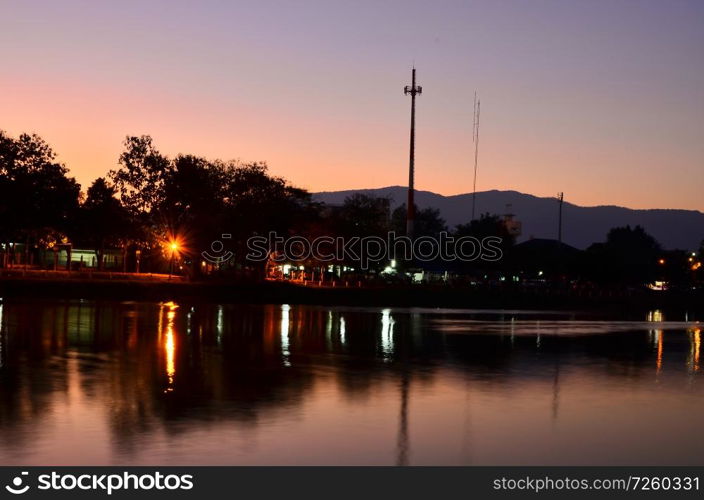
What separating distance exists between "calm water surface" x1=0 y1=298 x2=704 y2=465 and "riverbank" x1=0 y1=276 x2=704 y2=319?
109 ft

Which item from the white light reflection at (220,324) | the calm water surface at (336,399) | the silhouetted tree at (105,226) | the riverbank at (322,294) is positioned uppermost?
the silhouetted tree at (105,226)

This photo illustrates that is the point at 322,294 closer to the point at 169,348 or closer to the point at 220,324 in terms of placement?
the point at 220,324

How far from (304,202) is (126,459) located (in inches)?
3762

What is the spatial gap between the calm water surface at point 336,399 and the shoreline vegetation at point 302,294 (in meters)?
33.2

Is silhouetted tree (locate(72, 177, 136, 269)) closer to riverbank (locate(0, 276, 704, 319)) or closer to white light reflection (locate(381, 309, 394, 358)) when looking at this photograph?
riverbank (locate(0, 276, 704, 319))

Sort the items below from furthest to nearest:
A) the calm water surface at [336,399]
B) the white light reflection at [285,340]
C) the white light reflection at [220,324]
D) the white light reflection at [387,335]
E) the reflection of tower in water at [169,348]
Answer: the white light reflection at [220,324]
the white light reflection at [387,335]
the white light reflection at [285,340]
the reflection of tower in water at [169,348]
the calm water surface at [336,399]

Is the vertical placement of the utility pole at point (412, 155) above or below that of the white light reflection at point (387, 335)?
above

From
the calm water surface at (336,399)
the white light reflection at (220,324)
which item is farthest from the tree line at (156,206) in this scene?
the calm water surface at (336,399)

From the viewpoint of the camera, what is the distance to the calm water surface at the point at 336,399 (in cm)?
1430

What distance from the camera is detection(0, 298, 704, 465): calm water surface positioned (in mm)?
14297

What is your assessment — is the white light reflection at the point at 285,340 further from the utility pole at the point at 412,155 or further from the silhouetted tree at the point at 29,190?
the utility pole at the point at 412,155

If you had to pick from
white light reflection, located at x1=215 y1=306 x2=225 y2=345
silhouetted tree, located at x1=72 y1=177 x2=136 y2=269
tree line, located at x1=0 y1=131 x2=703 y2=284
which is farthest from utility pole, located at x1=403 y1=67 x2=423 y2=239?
white light reflection, located at x1=215 y1=306 x2=225 y2=345

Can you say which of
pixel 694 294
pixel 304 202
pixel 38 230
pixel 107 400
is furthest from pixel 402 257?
pixel 107 400

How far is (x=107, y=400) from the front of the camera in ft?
60.5
